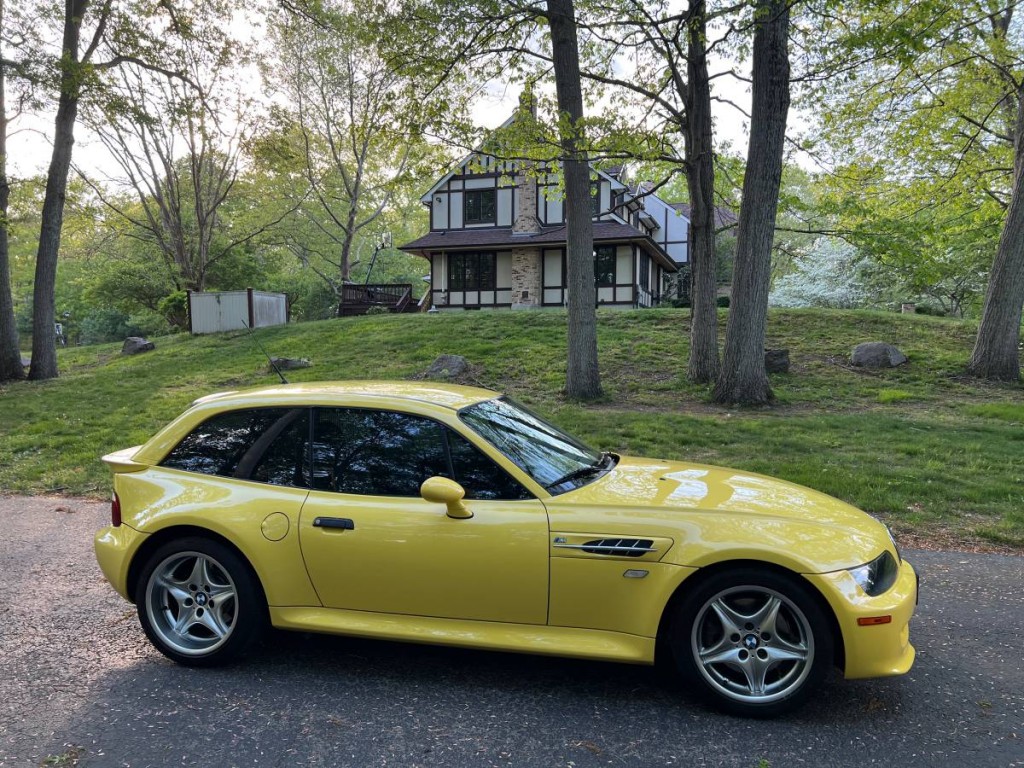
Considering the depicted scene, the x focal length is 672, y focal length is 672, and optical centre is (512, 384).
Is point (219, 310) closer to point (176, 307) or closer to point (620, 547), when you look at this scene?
point (176, 307)

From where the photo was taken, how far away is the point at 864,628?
2824 mm


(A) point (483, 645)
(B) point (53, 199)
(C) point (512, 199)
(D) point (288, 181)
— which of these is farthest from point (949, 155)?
(D) point (288, 181)

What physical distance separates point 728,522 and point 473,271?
29.0 metres

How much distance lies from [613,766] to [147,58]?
21.6m

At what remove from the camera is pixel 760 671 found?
2943 mm

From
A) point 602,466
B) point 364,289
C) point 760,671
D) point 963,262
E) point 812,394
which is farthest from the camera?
point 364,289

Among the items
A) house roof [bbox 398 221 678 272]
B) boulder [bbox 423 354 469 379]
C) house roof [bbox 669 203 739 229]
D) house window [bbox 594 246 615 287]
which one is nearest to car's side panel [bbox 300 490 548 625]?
boulder [bbox 423 354 469 379]

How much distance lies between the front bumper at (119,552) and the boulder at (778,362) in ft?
44.8

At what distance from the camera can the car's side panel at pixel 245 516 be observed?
11.1ft

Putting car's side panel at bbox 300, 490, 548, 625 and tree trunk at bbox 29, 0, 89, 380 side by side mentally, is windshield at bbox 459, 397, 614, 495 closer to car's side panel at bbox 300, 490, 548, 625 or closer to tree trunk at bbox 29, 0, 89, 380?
car's side panel at bbox 300, 490, 548, 625

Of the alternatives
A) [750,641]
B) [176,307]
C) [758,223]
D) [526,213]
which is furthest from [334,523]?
[176,307]

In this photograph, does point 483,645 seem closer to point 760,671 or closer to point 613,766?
point 613,766

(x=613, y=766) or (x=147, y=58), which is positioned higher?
(x=147, y=58)

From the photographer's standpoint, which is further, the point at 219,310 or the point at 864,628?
the point at 219,310
